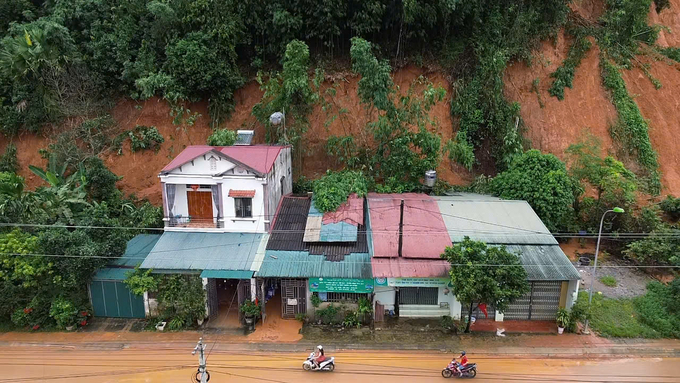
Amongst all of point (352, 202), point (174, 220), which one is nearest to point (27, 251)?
point (174, 220)

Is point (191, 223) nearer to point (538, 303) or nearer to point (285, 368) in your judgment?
point (285, 368)

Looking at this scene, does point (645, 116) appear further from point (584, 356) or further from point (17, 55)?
point (17, 55)

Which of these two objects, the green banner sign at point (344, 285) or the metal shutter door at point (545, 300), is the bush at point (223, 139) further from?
the metal shutter door at point (545, 300)

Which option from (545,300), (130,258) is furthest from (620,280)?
(130,258)

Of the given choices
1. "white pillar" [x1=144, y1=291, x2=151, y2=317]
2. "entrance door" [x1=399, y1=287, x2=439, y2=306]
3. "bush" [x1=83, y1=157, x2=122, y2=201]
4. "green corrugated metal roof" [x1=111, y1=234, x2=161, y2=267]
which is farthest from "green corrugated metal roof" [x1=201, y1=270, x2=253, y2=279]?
"bush" [x1=83, y1=157, x2=122, y2=201]

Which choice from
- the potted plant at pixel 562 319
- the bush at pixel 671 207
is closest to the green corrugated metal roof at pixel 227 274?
the potted plant at pixel 562 319
